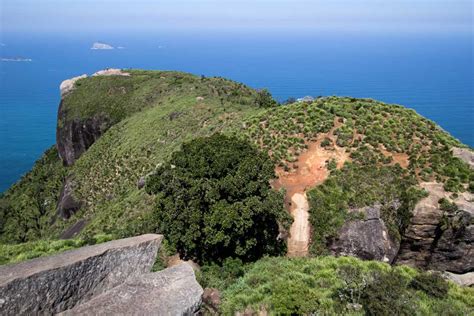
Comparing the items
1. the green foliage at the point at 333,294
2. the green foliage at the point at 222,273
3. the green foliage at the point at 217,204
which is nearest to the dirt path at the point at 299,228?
the green foliage at the point at 217,204

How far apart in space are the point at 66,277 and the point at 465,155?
28157 mm

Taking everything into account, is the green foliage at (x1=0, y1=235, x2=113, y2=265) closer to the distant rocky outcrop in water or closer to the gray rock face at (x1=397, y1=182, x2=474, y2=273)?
the distant rocky outcrop in water

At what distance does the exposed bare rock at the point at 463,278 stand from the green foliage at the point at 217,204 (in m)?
10.8

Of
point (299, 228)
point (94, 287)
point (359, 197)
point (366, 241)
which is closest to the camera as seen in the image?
point (94, 287)

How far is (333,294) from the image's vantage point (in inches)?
655

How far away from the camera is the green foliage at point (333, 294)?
1504 centimetres

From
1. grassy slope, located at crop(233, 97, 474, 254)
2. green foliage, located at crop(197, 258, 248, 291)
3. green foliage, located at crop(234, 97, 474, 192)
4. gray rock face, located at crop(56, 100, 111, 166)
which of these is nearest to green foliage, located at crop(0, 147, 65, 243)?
gray rock face, located at crop(56, 100, 111, 166)

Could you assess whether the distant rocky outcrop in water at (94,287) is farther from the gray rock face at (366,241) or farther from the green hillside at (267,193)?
the gray rock face at (366,241)

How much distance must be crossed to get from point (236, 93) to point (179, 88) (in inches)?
398

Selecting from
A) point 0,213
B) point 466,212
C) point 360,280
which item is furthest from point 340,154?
point 0,213

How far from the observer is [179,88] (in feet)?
188

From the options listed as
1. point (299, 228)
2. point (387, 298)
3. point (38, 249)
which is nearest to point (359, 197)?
point (299, 228)

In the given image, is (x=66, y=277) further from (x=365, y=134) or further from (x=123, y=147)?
(x=123, y=147)

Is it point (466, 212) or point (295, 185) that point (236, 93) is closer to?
point (295, 185)
